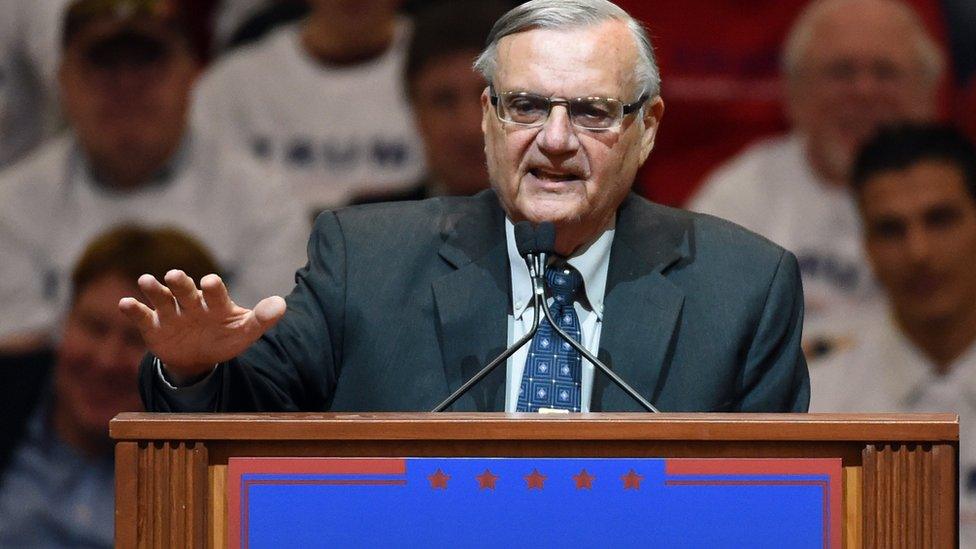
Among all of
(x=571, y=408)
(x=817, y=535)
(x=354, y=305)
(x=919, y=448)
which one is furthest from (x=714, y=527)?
(x=354, y=305)

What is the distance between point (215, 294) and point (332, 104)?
2.33 metres

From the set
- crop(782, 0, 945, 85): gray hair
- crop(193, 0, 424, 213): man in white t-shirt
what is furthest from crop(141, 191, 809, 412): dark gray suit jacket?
crop(782, 0, 945, 85): gray hair

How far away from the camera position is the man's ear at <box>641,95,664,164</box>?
2215 millimetres

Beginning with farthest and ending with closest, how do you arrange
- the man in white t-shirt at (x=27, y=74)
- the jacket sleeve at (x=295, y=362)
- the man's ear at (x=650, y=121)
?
the man in white t-shirt at (x=27, y=74) < the man's ear at (x=650, y=121) < the jacket sleeve at (x=295, y=362)

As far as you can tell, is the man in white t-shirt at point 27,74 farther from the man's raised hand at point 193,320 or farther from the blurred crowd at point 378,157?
the man's raised hand at point 193,320

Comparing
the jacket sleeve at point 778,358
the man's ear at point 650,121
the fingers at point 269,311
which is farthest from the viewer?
the man's ear at point 650,121

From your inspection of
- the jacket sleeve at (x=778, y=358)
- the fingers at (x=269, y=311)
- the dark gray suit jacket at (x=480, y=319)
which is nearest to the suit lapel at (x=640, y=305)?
the dark gray suit jacket at (x=480, y=319)

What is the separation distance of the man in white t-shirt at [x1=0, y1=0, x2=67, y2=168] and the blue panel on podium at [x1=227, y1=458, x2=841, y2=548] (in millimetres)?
2708

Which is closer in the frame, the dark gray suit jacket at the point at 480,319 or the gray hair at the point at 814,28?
the dark gray suit jacket at the point at 480,319

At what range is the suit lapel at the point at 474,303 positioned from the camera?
2.04m

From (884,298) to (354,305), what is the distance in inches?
89.5

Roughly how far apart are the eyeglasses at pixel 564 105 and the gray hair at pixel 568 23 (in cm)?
7

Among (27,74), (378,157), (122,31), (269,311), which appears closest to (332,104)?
(378,157)

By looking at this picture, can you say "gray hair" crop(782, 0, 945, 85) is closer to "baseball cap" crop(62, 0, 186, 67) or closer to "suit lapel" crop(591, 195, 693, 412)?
"baseball cap" crop(62, 0, 186, 67)
